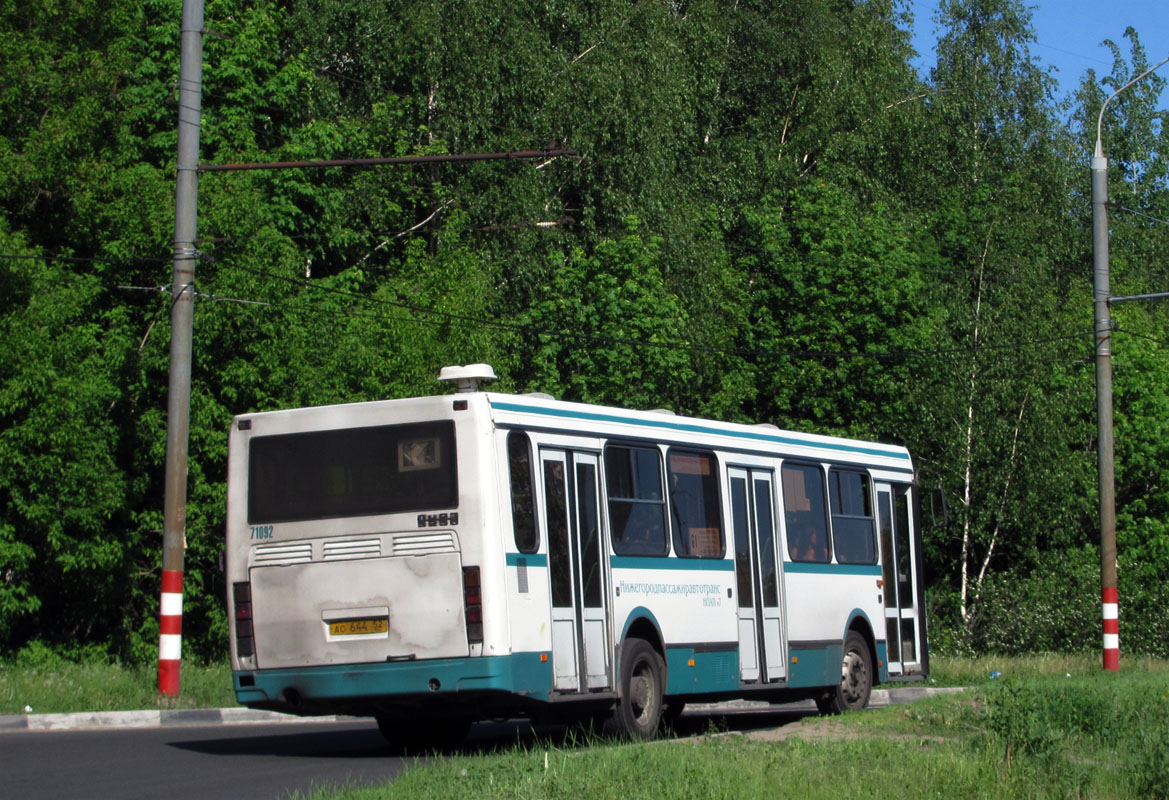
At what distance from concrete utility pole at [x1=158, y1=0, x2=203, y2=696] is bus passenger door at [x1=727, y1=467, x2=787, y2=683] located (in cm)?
661

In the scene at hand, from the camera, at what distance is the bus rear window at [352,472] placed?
524 inches

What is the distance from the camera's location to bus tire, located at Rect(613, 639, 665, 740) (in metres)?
14.7

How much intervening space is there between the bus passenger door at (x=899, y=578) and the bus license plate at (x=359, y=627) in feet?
28.1

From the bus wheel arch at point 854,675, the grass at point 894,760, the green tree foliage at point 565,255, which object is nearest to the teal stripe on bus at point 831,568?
the bus wheel arch at point 854,675

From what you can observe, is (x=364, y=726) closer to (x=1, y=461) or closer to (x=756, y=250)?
(x=1, y=461)

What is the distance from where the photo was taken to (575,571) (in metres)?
14.2

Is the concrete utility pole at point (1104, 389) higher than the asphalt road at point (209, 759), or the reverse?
the concrete utility pole at point (1104, 389)

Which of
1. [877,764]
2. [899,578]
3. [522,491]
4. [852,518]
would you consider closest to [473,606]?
[522,491]

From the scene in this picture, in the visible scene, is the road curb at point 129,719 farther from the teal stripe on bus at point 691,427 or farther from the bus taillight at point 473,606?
the bus taillight at point 473,606

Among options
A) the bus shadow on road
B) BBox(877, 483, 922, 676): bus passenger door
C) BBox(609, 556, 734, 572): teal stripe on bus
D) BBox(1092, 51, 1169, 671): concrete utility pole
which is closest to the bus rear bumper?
the bus shadow on road

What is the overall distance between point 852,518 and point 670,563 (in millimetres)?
4467

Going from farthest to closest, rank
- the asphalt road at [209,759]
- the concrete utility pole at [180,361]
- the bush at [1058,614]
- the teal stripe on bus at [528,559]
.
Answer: the bush at [1058,614] < the concrete utility pole at [180,361] < the teal stripe on bus at [528,559] < the asphalt road at [209,759]

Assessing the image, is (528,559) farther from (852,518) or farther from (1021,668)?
(1021,668)

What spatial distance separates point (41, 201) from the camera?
3023 cm
